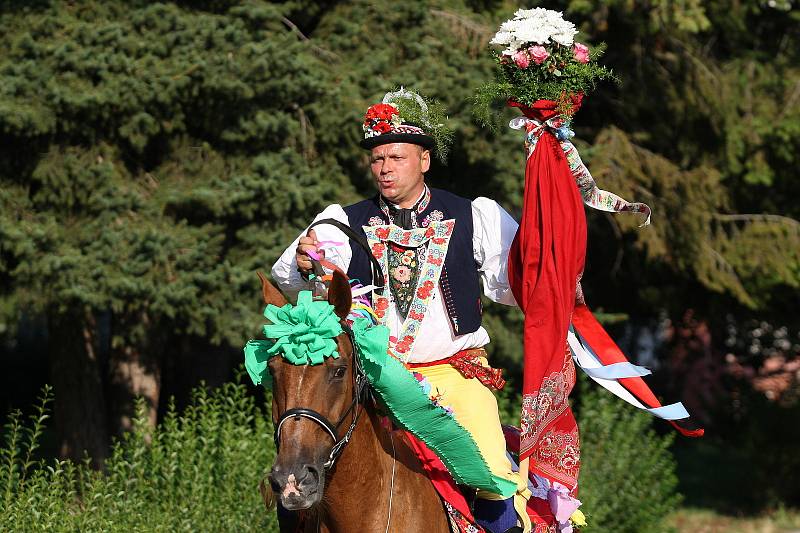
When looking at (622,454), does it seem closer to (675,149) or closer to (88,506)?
(675,149)

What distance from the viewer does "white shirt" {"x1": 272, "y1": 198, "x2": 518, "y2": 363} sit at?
484cm

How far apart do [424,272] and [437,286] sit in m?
0.09

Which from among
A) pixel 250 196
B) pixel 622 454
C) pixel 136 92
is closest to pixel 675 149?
pixel 622 454

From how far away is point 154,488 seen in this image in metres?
6.93

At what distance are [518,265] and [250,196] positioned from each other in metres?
4.98

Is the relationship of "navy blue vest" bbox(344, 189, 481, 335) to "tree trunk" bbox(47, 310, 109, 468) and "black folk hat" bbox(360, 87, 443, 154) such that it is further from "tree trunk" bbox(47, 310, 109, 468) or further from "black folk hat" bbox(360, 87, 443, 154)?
"tree trunk" bbox(47, 310, 109, 468)

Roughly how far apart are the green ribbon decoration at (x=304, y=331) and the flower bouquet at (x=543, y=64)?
1526mm

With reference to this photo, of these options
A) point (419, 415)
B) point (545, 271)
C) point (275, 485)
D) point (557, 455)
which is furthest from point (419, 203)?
point (275, 485)

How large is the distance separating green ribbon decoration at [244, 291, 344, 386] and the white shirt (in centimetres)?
75

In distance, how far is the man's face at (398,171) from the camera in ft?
16.0

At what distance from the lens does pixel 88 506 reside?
6035mm

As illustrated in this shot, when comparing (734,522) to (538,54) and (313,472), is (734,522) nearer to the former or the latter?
(538,54)

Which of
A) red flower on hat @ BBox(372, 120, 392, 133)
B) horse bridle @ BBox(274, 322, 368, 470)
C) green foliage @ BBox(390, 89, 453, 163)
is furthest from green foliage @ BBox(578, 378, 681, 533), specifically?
horse bridle @ BBox(274, 322, 368, 470)

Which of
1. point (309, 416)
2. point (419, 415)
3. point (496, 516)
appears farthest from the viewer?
point (496, 516)
